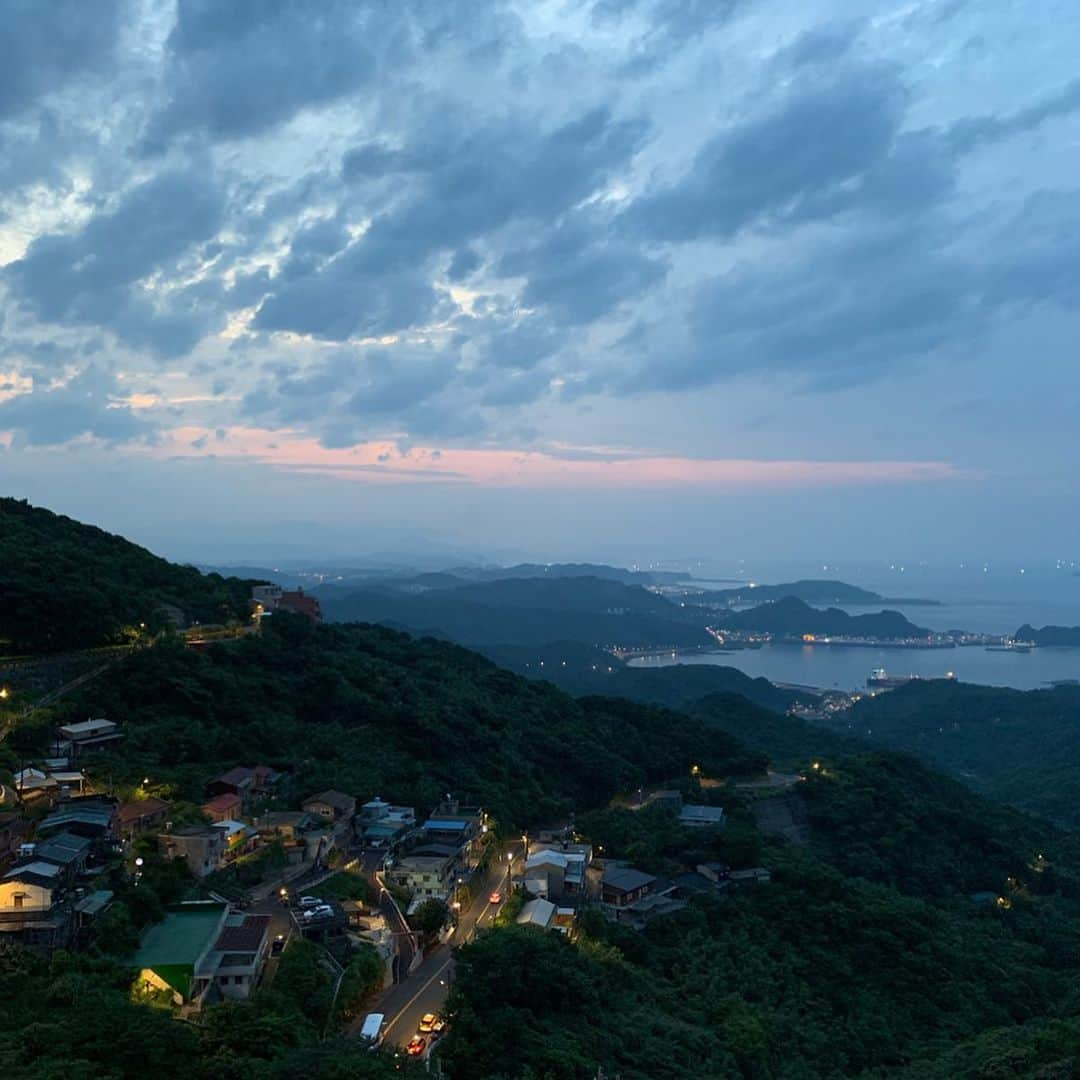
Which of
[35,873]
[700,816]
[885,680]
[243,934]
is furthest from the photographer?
[885,680]

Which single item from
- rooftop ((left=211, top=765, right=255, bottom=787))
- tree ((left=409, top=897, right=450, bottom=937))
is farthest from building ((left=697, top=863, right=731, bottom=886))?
rooftop ((left=211, top=765, right=255, bottom=787))

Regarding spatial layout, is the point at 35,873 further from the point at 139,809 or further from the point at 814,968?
the point at 814,968

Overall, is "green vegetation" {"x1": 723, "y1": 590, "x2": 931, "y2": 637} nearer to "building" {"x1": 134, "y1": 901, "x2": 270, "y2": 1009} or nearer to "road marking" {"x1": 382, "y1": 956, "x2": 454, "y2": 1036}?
"road marking" {"x1": 382, "y1": 956, "x2": 454, "y2": 1036}

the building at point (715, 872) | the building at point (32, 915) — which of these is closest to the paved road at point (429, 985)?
the building at point (32, 915)

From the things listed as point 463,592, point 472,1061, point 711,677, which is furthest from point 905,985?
point 463,592

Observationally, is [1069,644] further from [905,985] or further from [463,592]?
[905,985]

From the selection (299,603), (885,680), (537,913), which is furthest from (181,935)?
(885,680)
